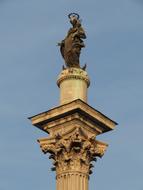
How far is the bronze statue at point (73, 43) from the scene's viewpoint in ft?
112

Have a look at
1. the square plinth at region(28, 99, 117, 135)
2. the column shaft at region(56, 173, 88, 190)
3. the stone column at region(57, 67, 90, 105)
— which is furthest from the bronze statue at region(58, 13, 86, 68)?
the column shaft at region(56, 173, 88, 190)

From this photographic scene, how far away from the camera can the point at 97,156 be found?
3234 centimetres

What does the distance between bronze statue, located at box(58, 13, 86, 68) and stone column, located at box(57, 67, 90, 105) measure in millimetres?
591

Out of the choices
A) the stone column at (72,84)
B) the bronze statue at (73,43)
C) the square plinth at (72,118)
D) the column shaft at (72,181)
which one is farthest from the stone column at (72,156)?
the bronze statue at (73,43)

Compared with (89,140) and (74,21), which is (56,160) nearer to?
(89,140)

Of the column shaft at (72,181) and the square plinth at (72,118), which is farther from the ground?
the square plinth at (72,118)

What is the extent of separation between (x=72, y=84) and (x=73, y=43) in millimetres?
2173

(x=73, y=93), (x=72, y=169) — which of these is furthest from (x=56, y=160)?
(x=73, y=93)

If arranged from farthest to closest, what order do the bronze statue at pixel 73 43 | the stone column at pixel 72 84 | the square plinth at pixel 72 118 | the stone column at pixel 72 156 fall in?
the bronze statue at pixel 73 43, the stone column at pixel 72 84, the square plinth at pixel 72 118, the stone column at pixel 72 156

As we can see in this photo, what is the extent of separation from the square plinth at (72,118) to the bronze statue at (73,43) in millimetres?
2780

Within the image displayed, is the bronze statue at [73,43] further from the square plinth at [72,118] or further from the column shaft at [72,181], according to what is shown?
the column shaft at [72,181]

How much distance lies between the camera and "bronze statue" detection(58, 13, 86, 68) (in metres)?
34.1

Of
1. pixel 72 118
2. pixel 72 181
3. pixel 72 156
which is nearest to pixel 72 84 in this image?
pixel 72 118

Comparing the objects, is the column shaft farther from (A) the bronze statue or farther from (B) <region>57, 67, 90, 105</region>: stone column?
(A) the bronze statue
